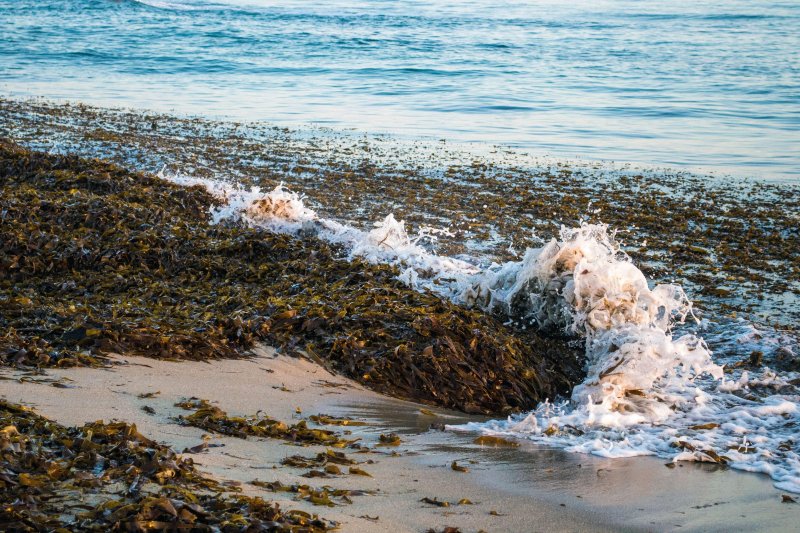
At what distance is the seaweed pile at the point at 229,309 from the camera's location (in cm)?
445

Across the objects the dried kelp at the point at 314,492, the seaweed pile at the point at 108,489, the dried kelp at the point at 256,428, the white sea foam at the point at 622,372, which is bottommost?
the white sea foam at the point at 622,372

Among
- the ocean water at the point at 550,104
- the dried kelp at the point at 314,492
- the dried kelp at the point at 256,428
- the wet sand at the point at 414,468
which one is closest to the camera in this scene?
the dried kelp at the point at 314,492

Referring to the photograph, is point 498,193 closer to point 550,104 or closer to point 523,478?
point 523,478

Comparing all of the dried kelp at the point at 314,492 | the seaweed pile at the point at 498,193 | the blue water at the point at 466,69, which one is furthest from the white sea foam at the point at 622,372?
the blue water at the point at 466,69

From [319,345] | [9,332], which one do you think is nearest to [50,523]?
[9,332]

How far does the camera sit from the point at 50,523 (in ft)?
7.51

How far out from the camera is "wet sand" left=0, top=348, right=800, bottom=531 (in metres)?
2.96

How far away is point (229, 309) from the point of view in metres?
5.18

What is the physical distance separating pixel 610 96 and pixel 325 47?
11978 mm

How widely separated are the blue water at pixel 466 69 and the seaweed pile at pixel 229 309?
292 inches

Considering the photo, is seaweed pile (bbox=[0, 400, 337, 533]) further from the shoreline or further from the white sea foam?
the white sea foam

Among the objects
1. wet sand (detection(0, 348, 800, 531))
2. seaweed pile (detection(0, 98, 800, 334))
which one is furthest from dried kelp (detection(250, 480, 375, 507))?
seaweed pile (detection(0, 98, 800, 334))

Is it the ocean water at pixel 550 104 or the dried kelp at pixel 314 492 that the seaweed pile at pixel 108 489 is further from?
the ocean water at pixel 550 104

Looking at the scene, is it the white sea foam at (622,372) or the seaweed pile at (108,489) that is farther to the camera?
the white sea foam at (622,372)
